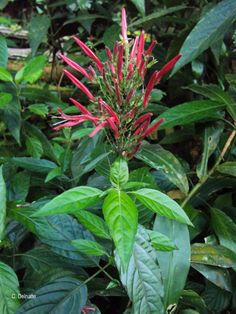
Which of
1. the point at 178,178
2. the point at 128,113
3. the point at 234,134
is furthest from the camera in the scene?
the point at 234,134

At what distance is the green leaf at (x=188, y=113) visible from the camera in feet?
3.45

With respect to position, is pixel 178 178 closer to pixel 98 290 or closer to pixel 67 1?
pixel 98 290

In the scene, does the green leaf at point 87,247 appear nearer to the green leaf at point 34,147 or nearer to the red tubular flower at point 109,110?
the red tubular flower at point 109,110

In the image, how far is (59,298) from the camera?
2.62 feet

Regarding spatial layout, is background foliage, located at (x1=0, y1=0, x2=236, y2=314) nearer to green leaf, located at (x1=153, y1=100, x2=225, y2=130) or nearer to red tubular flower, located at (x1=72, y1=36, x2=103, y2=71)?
green leaf, located at (x1=153, y1=100, x2=225, y2=130)

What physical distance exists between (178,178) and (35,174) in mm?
428

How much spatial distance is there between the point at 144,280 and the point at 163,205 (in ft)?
0.50

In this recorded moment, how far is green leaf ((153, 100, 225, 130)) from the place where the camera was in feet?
3.45

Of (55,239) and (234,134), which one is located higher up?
(234,134)

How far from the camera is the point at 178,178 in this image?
1.03 m

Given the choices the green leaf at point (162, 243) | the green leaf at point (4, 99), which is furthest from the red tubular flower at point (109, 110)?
the green leaf at point (4, 99)

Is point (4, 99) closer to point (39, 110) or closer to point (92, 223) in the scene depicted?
point (39, 110)

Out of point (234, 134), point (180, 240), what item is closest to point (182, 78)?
point (234, 134)

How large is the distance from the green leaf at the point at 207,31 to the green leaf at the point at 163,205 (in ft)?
1.45
